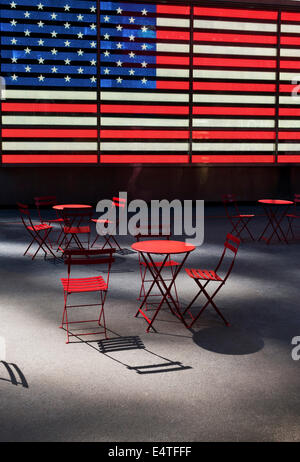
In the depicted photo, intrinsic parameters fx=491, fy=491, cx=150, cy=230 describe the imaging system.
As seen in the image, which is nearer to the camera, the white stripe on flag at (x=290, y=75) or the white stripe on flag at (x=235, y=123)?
the white stripe on flag at (x=235, y=123)

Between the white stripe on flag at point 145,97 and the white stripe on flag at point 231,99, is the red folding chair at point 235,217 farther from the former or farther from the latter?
the white stripe on flag at point 145,97

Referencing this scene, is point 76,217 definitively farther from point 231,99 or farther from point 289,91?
point 289,91

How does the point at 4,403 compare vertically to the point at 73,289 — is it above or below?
below

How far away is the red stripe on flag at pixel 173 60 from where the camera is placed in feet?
48.2

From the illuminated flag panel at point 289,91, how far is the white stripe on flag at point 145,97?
10.6 ft

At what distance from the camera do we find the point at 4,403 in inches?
130

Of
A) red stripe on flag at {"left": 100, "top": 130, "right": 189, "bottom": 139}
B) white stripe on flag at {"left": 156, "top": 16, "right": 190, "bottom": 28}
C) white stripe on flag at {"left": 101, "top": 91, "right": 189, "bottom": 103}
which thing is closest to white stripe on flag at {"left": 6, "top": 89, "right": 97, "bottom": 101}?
white stripe on flag at {"left": 101, "top": 91, "right": 189, "bottom": 103}

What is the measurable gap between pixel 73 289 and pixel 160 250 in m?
0.98

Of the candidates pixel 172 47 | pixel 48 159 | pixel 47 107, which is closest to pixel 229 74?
pixel 172 47

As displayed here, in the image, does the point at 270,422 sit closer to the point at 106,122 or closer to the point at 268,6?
the point at 106,122

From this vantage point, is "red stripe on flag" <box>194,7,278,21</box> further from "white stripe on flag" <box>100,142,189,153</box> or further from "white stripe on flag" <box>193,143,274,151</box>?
"white stripe on flag" <box>100,142,189,153</box>

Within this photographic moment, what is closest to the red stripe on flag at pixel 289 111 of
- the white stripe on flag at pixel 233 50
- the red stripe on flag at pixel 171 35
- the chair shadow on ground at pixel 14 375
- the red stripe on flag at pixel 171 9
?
the white stripe on flag at pixel 233 50
